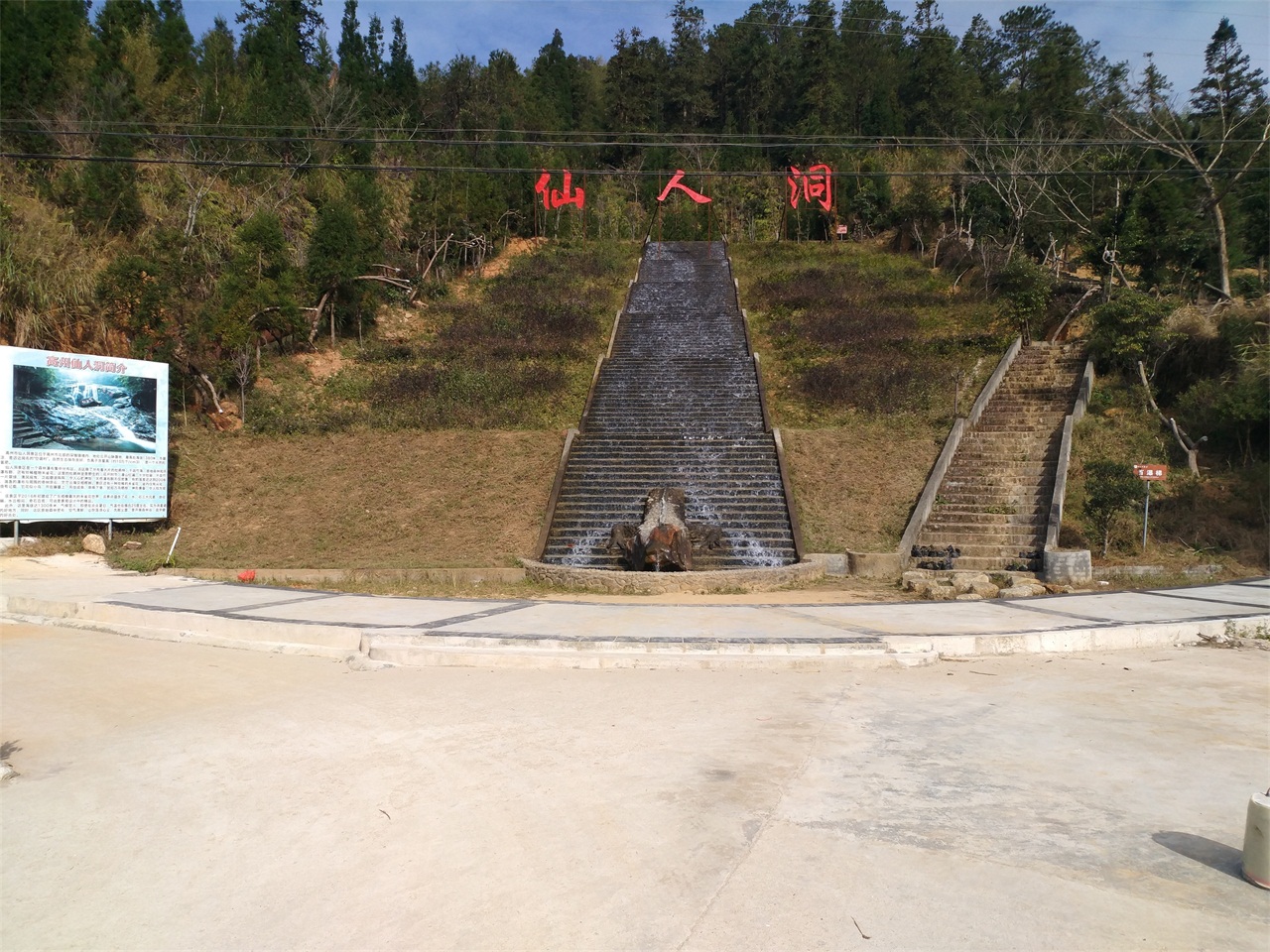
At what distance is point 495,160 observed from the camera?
142 ft

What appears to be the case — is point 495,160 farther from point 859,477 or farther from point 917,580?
point 917,580

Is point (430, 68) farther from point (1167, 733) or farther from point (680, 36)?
point (1167, 733)

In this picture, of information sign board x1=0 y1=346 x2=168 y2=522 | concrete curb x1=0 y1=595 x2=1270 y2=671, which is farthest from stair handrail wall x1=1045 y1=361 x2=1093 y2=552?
information sign board x1=0 y1=346 x2=168 y2=522

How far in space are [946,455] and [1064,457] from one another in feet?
6.70

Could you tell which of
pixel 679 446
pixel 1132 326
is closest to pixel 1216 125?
pixel 1132 326

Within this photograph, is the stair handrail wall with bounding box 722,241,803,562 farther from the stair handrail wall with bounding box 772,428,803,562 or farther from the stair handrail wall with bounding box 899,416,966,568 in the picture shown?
the stair handrail wall with bounding box 899,416,966,568

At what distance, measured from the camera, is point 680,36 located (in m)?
66.1

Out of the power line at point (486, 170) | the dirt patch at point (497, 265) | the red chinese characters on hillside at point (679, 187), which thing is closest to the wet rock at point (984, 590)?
the power line at point (486, 170)

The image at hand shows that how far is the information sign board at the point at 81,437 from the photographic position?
13.9 meters

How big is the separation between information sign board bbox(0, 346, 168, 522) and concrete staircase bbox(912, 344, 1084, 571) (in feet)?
43.1

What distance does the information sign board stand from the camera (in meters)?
13.9

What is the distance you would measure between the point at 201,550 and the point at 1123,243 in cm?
2239

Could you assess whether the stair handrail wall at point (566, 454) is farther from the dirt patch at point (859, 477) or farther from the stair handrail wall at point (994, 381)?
the stair handrail wall at point (994, 381)

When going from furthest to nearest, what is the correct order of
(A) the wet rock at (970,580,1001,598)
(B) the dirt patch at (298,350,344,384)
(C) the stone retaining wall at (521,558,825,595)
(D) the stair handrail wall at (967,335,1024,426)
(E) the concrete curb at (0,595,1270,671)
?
(B) the dirt patch at (298,350,344,384)
(D) the stair handrail wall at (967,335,1024,426)
(C) the stone retaining wall at (521,558,825,595)
(A) the wet rock at (970,580,1001,598)
(E) the concrete curb at (0,595,1270,671)
